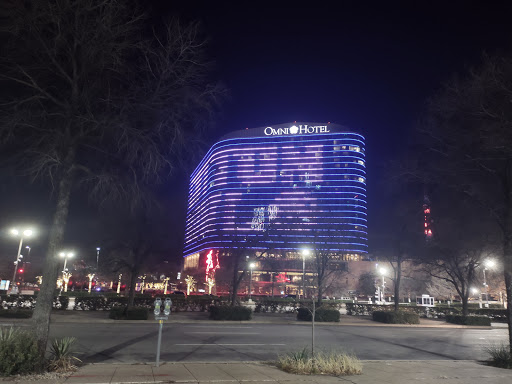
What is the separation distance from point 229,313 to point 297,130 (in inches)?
5609

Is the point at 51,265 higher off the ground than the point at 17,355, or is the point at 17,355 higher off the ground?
the point at 51,265

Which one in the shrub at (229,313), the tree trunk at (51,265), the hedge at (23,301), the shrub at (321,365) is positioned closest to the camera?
the tree trunk at (51,265)

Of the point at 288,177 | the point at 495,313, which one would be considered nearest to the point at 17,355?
the point at 495,313

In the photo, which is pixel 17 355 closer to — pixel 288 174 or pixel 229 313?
pixel 229 313

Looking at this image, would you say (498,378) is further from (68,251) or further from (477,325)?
(68,251)

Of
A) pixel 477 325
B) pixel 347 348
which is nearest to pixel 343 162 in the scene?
pixel 477 325

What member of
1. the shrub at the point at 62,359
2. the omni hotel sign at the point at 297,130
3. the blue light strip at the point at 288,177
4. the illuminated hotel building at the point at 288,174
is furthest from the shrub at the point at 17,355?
the omni hotel sign at the point at 297,130

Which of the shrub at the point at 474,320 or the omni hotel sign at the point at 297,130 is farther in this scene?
the omni hotel sign at the point at 297,130

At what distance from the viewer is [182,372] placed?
30.8 feet

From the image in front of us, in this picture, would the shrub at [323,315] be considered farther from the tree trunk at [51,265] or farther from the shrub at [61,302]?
the tree trunk at [51,265]

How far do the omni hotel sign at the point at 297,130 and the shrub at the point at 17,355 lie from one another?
160 meters

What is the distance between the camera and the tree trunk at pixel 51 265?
9.25 meters

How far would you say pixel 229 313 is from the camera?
27.9 m

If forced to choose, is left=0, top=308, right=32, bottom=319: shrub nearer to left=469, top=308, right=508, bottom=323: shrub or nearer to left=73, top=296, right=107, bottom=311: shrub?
left=73, top=296, right=107, bottom=311: shrub
